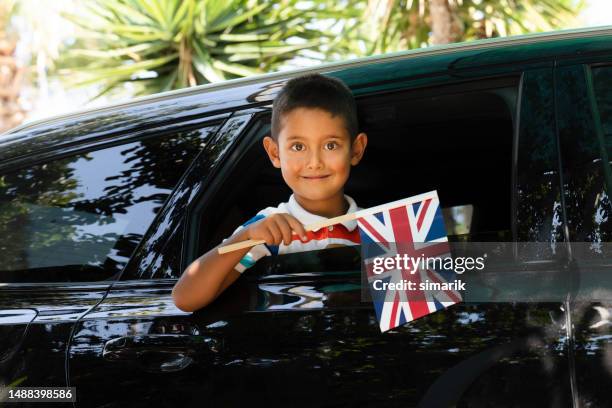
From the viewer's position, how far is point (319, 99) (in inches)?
85.3

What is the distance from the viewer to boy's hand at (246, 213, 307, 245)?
1917mm

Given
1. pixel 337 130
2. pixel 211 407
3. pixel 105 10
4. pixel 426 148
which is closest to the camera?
pixel 211 407

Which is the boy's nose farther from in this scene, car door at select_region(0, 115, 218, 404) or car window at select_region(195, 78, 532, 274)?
car door at select_region(0, 115, 218, 404)

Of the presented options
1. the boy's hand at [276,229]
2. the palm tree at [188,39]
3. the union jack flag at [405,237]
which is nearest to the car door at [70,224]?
the boy's hand at [276,229]

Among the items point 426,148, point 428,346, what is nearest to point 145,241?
point 428,346

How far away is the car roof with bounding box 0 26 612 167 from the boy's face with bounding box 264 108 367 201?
119mm

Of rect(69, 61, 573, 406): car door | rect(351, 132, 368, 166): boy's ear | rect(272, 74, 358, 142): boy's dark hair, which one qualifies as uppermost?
rect(272, 74, 358, 142): boy's dark hair

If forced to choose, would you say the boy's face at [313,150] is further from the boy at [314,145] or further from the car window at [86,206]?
the car window at [86,206]

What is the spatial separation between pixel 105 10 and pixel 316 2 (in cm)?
276

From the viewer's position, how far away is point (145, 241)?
218 cm

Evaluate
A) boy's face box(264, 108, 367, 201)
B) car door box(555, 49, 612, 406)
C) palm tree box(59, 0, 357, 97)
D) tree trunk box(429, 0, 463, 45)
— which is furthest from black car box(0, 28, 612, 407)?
palm tree box(59, 0, 357, 97)

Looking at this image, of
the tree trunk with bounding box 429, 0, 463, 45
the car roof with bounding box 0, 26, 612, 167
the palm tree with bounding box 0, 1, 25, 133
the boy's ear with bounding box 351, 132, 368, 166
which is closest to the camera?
the car roof with bounding box 0, 26, 612, 167

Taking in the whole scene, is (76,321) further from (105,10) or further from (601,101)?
(105,10)

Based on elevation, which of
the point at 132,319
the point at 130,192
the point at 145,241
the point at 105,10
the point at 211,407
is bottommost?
the point at 211,407
